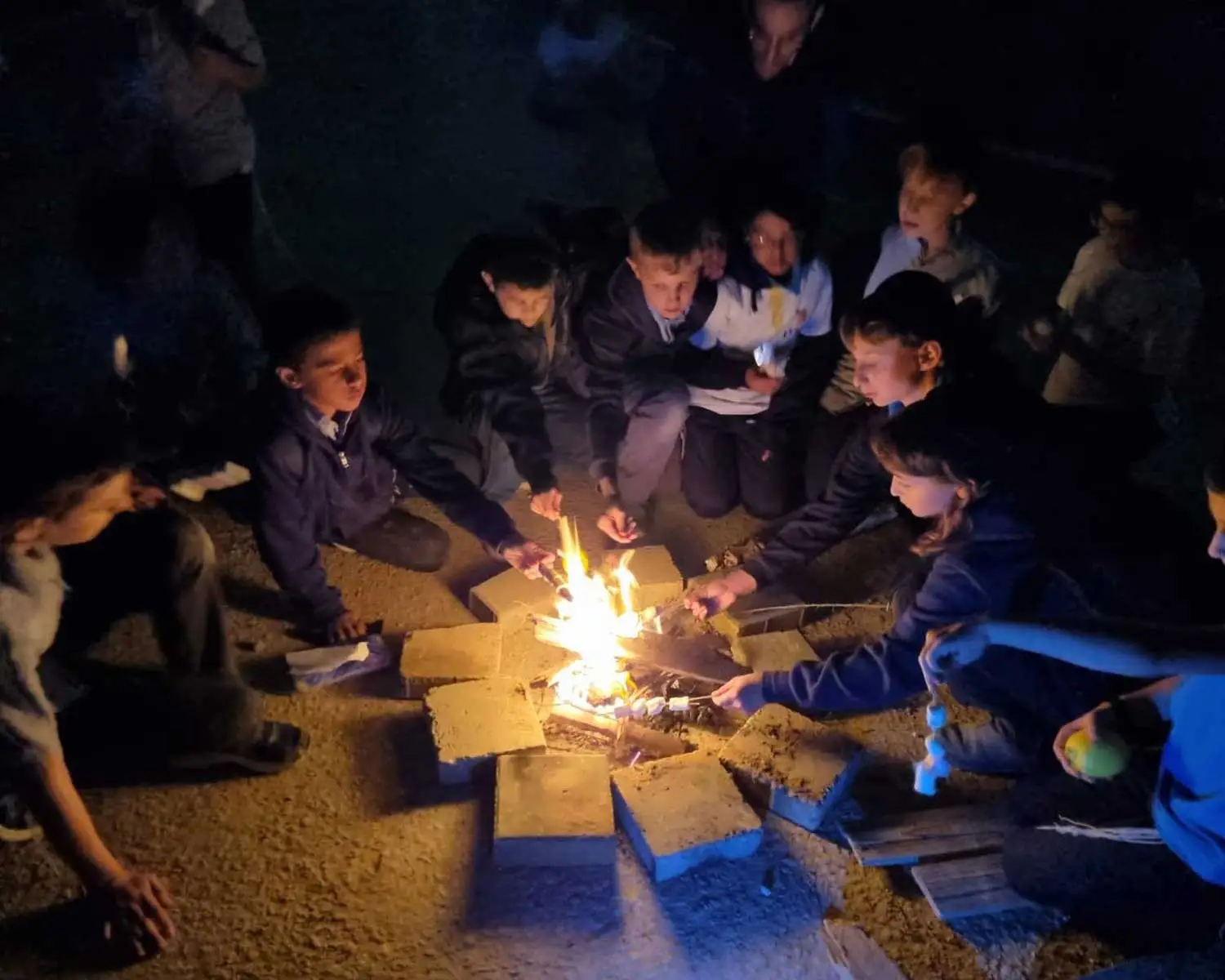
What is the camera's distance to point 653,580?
4.34 m

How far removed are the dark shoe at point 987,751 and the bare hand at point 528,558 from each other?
1811mm

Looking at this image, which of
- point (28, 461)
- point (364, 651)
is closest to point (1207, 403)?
point (364, 651)

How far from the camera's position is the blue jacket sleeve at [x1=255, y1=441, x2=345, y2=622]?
398 centimetres

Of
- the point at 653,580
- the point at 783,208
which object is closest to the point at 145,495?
the point at 653,580

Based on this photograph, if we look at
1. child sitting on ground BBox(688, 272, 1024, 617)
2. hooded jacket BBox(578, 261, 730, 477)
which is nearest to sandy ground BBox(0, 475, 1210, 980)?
child sitting on ground BBox(688, 272, 1024, 617)

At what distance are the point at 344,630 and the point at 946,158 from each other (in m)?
3.35

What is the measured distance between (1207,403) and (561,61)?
219 inches

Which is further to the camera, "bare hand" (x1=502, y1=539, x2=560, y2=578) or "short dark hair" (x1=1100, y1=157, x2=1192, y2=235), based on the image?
"bare hand" (x1=502, y1=539, x2=560, y2=578)

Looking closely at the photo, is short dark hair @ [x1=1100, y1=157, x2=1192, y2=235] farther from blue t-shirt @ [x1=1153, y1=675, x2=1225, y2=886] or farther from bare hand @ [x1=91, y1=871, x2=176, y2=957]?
bare hand @ [x1=91, y1=871, x2=176, y2=957]

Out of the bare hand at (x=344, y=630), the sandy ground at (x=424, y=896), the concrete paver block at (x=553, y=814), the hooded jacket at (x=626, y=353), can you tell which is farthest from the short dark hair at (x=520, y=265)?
the concrete paver block at (x=553, y=814)

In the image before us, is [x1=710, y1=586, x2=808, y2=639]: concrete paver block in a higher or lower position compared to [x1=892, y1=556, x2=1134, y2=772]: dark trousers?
lower

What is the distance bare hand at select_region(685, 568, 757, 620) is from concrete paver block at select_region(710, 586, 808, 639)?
8 cm

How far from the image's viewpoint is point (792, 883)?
330 centimetres

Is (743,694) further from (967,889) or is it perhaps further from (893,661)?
(967,889)
